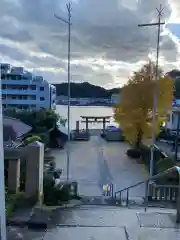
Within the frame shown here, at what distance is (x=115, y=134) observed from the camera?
109ft

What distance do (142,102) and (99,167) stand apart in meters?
6.51

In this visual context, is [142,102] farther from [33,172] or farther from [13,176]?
[33,172]

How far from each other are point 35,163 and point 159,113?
17.6 meters

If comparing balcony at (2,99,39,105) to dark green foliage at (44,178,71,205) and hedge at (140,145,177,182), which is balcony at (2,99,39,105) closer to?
hedge at (140,145,177,182)

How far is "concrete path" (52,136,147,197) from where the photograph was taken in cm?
1515

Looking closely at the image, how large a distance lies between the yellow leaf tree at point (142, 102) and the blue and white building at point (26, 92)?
78.2 feet

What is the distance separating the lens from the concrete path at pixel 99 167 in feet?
49.7

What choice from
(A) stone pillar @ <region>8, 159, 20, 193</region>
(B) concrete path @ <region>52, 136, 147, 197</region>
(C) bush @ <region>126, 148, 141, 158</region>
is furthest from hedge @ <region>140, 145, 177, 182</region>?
(A) stone pillar @ <region>8, 159, 20, 193</region>

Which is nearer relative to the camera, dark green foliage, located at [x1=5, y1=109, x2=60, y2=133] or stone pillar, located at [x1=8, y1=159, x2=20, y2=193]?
stone pillar, located at [x1=8, y1=159, x2=20, y2=193]

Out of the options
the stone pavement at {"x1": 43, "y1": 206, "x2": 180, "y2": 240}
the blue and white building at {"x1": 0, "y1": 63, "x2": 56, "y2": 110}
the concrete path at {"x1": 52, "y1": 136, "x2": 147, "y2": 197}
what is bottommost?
the concrete path at {"x1": 52, "y1": 136, "x2": 147, "y2": 197}

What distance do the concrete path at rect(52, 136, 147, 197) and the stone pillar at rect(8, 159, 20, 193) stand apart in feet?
18.8

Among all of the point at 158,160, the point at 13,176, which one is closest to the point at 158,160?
the point at 158,160

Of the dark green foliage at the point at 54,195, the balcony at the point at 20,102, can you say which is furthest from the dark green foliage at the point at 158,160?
the balcony at the point at 20,102

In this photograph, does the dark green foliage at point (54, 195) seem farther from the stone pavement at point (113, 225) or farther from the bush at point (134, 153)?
the bush at point (134, 153)
